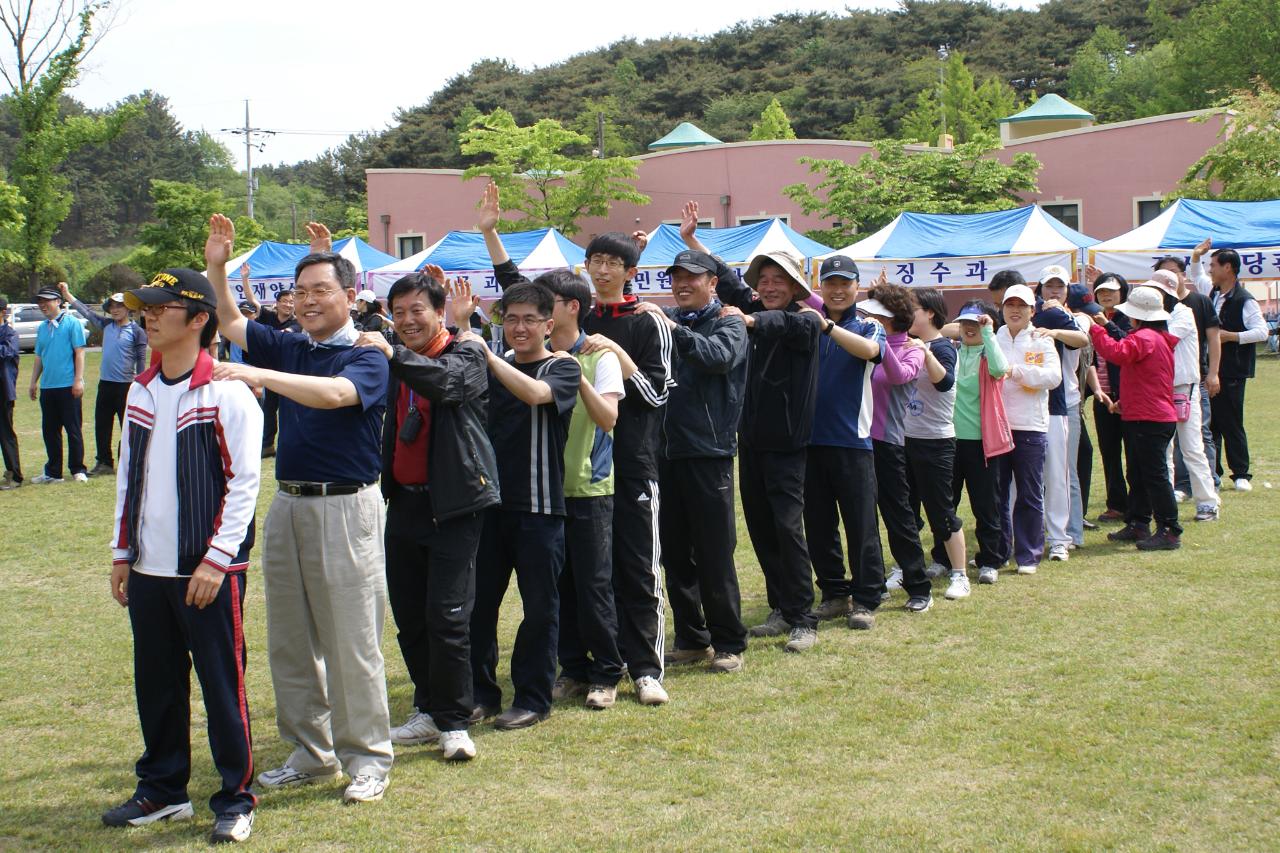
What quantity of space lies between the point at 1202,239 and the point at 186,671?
625 inches

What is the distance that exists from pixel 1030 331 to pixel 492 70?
292ft

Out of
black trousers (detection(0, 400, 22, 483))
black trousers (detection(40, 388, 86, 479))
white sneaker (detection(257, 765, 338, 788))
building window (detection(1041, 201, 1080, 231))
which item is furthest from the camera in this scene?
building window (detection(1041, 201, 1080, 231))

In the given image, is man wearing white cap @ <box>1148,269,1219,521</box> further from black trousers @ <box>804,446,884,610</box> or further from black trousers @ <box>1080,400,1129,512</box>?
black trousers @ <box>804,446,884,610</box>

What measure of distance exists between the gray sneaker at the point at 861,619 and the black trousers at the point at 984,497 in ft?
4.45

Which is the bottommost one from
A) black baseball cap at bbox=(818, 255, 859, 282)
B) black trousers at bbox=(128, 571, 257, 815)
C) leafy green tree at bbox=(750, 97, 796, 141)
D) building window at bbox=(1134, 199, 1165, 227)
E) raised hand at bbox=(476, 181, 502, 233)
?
black trousers at bbox=(128, 571, 257, 815)

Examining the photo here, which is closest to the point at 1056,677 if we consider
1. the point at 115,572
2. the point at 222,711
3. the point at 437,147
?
the point at 222,711

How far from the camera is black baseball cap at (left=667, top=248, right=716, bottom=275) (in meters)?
5.71

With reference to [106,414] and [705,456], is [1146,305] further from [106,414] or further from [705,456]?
[106,414]

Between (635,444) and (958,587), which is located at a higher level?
(635,444)

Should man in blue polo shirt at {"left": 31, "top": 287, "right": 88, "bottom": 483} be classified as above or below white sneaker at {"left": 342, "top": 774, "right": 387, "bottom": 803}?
above

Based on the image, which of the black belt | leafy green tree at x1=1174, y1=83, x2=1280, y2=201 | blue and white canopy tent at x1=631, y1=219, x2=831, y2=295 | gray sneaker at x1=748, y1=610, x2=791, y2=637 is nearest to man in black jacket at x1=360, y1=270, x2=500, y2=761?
the black belt

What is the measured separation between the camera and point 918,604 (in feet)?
22.9

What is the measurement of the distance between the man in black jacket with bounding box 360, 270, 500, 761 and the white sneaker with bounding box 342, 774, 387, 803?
40 centimetres

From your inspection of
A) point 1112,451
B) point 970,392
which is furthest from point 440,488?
point 1112,451
